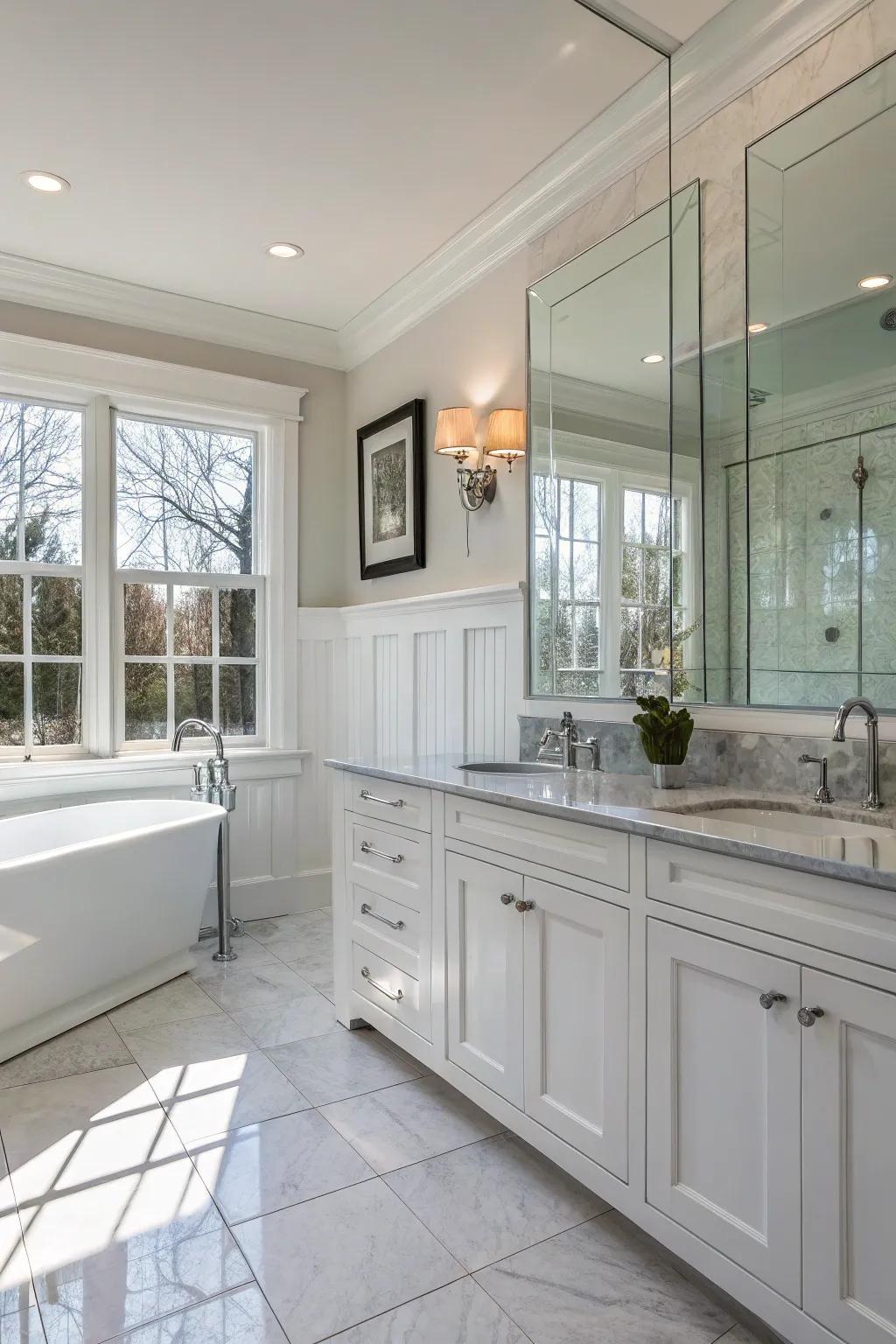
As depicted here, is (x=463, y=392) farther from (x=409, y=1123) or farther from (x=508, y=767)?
(x=409, y=1123)

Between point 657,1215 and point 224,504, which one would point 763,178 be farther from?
point 224,504

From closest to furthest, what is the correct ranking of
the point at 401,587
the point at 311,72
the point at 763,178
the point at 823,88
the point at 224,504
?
1. the point at 823,88
2. the point at 763,178
3. the point at 311,72
4. the point at 401,587
5. the point at 224,504

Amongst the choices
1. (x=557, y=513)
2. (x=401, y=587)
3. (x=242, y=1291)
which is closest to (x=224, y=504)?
(x=401, y=587)

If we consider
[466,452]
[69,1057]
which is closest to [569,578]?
[466,452]

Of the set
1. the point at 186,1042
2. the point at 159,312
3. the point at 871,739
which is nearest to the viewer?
the point at 871,739

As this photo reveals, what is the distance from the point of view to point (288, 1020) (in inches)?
116

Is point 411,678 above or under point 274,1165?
above

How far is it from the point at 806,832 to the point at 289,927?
2793mm

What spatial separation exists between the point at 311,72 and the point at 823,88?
4.40 feet

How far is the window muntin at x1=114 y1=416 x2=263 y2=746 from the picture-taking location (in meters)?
3.96

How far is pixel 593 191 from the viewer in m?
2.77

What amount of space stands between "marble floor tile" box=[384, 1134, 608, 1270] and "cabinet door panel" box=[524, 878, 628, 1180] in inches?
6.7

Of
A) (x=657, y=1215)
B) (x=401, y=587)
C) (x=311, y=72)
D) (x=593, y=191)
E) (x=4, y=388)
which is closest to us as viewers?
(x=657, y=1215)

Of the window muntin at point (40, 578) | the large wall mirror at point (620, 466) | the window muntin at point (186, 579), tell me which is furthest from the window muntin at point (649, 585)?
the window muntin at point (40, 578)
